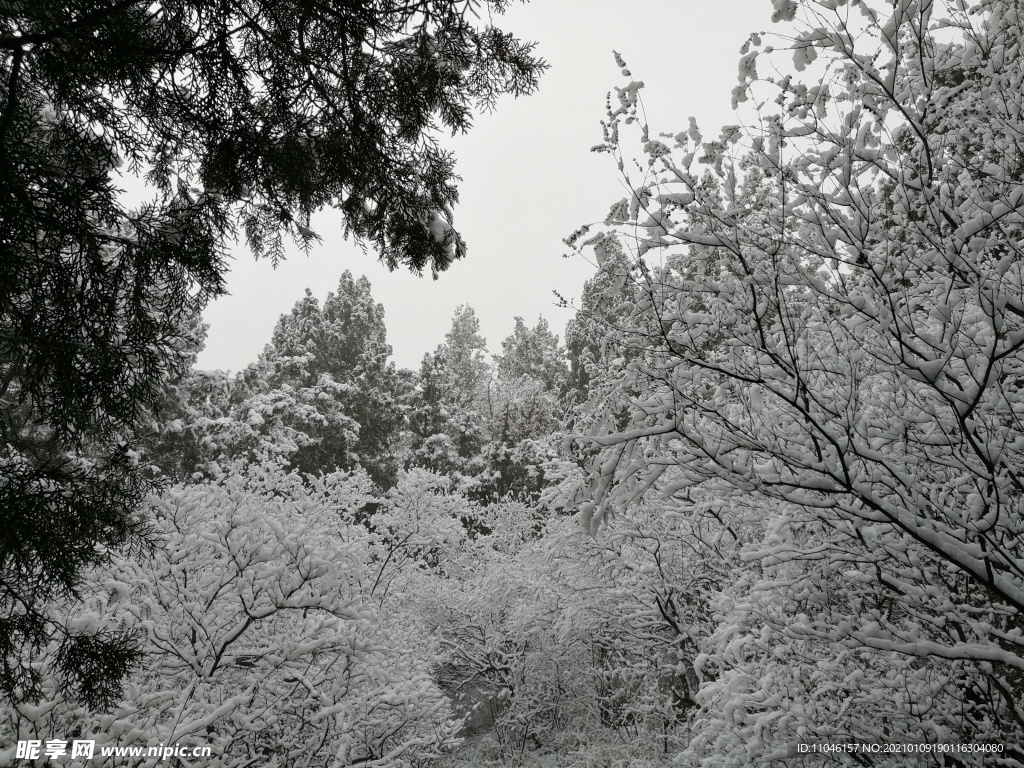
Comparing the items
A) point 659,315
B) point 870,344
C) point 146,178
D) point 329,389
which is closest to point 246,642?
point 146,178

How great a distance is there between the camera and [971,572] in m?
1.95

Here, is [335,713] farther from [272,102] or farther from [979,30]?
[979,30]

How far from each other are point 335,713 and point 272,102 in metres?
5.67

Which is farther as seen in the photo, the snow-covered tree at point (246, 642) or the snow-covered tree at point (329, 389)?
the snow-covered tree at point (329, 389)

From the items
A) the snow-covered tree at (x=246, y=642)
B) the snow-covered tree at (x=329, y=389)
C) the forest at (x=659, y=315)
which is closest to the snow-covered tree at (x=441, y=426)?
the snow-covered tree at (x=329, y=389)

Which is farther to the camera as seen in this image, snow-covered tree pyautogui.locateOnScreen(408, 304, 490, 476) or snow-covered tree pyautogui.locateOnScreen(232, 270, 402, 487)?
snow-covered tree pyautogui.locateOnScreen(408, 304, 490, 476)

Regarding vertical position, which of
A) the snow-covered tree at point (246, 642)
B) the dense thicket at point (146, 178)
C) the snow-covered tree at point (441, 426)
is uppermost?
the snow-covered tree at point (441, 426)

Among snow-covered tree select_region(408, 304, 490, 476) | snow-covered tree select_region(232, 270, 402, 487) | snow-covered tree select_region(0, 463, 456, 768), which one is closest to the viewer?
snow-covered tree select_region(0, 463, 456, 768)

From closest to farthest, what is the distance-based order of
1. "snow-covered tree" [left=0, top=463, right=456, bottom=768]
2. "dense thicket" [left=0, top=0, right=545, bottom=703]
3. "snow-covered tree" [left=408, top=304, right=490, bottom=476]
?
"dense thicket" [left=0, top=0, right=545, bottom=703] → "snow-covered tree" [left=0, top=463, right=456, bottom=768] → "snow-covered tree" [left=408, top=304, right=490, bottom=476]

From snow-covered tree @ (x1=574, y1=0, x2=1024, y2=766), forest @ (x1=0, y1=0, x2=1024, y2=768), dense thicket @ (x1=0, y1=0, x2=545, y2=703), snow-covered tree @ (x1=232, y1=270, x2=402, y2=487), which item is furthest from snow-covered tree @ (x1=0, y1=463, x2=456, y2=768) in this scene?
snow-covered tree @ (x1=232, y1=270, x2=402, y2=487)

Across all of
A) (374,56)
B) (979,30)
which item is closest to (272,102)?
(374,56)

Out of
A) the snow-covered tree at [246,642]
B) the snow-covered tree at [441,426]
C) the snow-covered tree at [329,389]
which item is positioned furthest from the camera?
the snow-covered tree at [441,426]

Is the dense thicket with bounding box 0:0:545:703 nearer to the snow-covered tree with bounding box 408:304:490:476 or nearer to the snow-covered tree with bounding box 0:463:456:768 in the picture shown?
the snow-covered tree with bounding box 0:463:456:768

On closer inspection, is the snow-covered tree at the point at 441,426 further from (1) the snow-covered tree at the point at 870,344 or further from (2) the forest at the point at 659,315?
(1) the snow-covered tree at the point at 870,344
